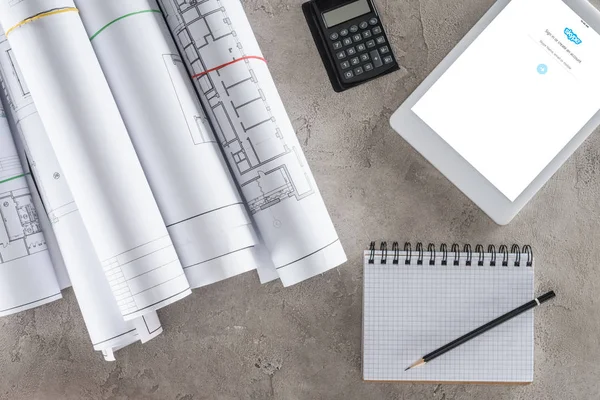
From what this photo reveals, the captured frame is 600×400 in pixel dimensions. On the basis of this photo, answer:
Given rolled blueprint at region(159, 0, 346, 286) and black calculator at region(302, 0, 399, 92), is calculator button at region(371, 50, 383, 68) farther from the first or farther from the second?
rolled blueprint at region(159, 0, 346, 286)

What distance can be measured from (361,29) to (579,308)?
0.50 m

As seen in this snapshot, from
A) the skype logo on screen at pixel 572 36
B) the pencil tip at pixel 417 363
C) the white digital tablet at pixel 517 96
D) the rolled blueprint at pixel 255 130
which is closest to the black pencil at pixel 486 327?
the pencil tip at pixel 417 363

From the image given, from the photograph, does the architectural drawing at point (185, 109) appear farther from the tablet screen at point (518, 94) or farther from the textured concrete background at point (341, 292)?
the tablet screen at point (518, 94)

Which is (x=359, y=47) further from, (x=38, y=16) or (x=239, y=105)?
(x=38, y=16)

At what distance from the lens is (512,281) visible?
0.79 metres

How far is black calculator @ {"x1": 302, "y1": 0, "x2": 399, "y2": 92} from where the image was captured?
0.76m

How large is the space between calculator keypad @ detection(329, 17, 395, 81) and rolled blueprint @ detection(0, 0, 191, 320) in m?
0.31

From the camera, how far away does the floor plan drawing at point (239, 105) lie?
636mm

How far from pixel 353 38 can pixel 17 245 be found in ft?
1.66

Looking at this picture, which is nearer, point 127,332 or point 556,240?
point 127,332

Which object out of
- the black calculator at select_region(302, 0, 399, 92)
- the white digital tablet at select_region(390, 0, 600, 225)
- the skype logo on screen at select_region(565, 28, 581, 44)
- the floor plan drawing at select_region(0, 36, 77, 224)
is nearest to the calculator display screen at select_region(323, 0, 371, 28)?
the black calculator at select_region(302, 0, 399, 92)

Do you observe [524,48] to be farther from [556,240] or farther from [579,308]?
[579,308]

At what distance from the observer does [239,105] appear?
2.11 feet

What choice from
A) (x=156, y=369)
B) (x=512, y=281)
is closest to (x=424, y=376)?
(x=512, y=281)
